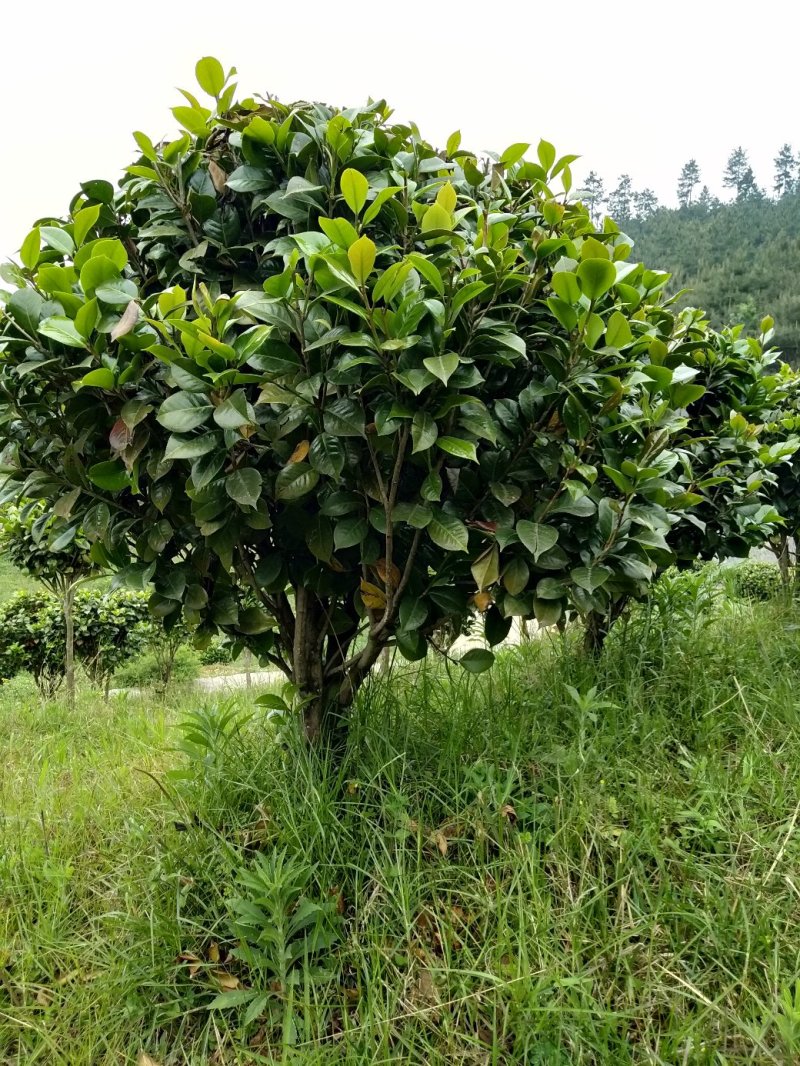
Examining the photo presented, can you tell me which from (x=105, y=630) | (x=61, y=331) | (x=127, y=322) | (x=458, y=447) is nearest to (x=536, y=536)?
(x=458, y=447)

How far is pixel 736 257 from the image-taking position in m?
30.3

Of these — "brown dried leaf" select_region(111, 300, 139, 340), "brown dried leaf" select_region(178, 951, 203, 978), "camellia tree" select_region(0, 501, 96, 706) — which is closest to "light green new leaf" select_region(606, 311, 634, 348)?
"brown dried leaf" select_region(111, 300, 139, 340)

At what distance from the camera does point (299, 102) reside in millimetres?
1879

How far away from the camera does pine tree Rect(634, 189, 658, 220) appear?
143 feet

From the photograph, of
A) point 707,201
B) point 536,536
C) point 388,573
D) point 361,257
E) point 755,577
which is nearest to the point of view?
point 361,257

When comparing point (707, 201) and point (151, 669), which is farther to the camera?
point (707, 201)

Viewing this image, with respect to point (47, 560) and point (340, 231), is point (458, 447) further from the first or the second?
point (47, 560)

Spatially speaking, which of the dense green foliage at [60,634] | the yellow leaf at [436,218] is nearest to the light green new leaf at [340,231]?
the yellow leaf at [436,218]

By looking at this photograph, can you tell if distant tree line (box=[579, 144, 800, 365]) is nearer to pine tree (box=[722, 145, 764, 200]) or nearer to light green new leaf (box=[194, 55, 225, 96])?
pine tree (box=[722, 145, 764, 200])

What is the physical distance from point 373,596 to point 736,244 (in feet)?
122

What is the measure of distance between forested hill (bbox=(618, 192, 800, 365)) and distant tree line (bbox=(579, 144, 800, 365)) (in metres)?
0.03

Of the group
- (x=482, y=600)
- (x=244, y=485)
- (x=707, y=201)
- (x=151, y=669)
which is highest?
(x=707, y=201)

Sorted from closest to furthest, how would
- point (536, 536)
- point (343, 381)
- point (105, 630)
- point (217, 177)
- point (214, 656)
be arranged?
point (343, 381) < point (536, 536) < point (217, 177) < point (105, 630) < point (214, 656)

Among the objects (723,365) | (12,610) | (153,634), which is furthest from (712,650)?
(12,610)
